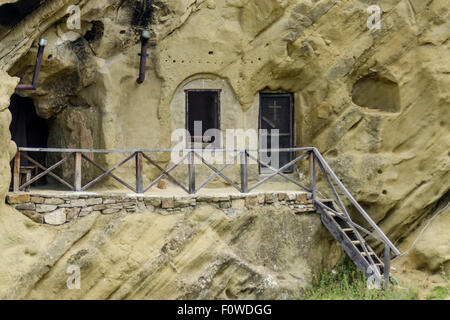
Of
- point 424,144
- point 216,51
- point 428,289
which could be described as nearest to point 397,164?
point 424,144

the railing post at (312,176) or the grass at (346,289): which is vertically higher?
the railing post at (312,176)

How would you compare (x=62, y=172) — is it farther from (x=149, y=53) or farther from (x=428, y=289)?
(x=428, y=289)

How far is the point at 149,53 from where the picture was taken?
10242 millimetres

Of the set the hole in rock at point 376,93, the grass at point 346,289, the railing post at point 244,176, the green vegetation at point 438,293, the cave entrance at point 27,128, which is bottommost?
the green vegetation at point 438,293

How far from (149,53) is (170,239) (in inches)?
136

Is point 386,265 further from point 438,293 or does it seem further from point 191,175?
point 191,175

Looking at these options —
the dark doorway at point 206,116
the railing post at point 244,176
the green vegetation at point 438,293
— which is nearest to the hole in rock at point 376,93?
the dark doorway at point 206,116

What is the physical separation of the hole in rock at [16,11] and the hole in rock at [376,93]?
225 inches

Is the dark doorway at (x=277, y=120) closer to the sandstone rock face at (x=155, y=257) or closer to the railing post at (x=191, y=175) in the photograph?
the sandstone rock face at (x=155, y=257)

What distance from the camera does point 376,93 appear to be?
1083 cm

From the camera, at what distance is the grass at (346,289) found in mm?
8719

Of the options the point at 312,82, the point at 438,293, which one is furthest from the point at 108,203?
the point at 438,293

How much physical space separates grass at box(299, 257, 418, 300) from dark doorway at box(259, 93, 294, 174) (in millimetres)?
2220

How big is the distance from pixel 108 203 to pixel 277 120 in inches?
156
